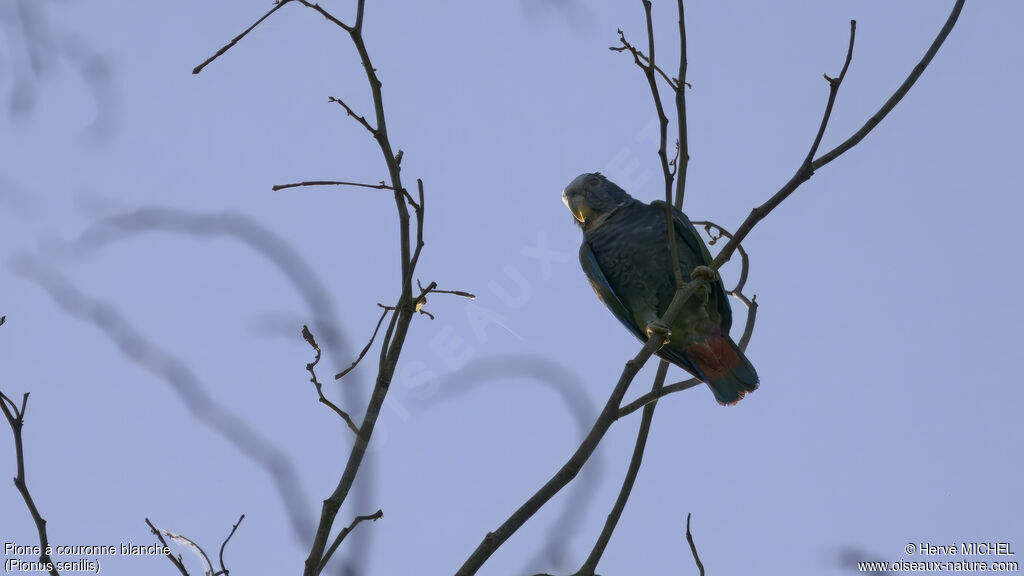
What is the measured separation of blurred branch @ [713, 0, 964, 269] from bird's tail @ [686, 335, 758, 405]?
1.68m

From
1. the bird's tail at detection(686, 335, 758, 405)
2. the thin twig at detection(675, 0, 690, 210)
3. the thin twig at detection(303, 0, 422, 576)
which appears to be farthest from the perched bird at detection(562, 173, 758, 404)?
the thin twig at detection(303, 0, 422, 576)

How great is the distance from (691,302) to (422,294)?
2.27 metres

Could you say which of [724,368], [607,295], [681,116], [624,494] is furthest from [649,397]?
[607,295]

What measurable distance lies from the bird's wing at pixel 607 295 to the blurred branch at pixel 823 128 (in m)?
2.04

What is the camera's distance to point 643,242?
506 cm

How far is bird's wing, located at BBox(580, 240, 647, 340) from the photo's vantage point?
5.18 meters

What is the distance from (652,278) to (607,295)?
1.03ft

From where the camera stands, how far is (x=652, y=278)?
5.02m

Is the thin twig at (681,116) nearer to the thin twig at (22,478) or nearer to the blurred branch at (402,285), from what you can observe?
the blurred branch at (402,285)

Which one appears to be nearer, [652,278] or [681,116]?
[681,116]

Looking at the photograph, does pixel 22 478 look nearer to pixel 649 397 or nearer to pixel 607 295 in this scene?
pixel 649 397

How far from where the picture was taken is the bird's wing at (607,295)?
5.18 metres

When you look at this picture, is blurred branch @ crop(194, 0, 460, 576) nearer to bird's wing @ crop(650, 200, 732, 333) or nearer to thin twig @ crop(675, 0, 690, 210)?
thin twig @ crop(675, 0, 690, 210)

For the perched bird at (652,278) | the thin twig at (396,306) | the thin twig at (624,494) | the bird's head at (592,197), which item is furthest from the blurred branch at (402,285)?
the bird's head at (592,197)
